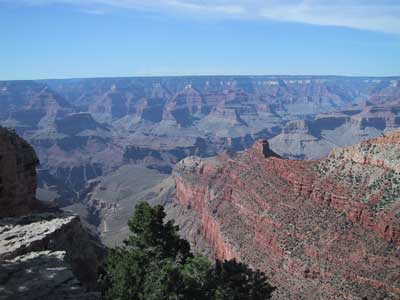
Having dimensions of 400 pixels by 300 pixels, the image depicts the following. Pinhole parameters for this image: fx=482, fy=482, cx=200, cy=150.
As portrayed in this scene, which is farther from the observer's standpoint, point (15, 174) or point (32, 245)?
point (15, 174)

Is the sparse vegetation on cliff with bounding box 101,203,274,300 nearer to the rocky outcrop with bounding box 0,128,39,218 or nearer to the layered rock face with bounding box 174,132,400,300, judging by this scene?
the rocky outcrop with bounding box 0,128,39,218

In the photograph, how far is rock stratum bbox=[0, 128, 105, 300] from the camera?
705 inches

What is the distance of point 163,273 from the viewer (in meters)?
19.9

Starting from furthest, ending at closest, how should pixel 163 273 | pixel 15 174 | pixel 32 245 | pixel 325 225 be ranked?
pixel 325 225 < pixel 15 174 < pixel 32 245 < pixel 163 273

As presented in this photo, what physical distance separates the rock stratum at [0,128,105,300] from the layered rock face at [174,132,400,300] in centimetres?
2267

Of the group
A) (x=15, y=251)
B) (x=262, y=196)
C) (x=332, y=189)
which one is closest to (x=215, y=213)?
(x=262, y=196)

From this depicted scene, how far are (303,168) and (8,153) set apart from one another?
40.5m

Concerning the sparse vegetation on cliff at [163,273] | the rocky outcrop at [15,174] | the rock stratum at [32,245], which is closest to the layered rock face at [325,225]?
the sparse vegetation on cliff at [163,273]

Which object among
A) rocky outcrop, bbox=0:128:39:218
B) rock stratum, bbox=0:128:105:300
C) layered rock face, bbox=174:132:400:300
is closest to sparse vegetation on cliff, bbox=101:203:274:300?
rock stratum, bbox=0:128:105:300

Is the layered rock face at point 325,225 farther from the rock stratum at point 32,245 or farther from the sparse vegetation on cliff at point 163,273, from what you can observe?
the rock stratum at point 32,245

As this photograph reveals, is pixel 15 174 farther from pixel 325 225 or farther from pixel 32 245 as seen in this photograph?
pixel 325 225

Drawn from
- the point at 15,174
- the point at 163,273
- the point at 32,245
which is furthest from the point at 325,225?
the point at 32,245

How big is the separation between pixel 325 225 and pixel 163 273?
3551 cm

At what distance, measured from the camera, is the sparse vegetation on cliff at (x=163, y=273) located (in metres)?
20.2
